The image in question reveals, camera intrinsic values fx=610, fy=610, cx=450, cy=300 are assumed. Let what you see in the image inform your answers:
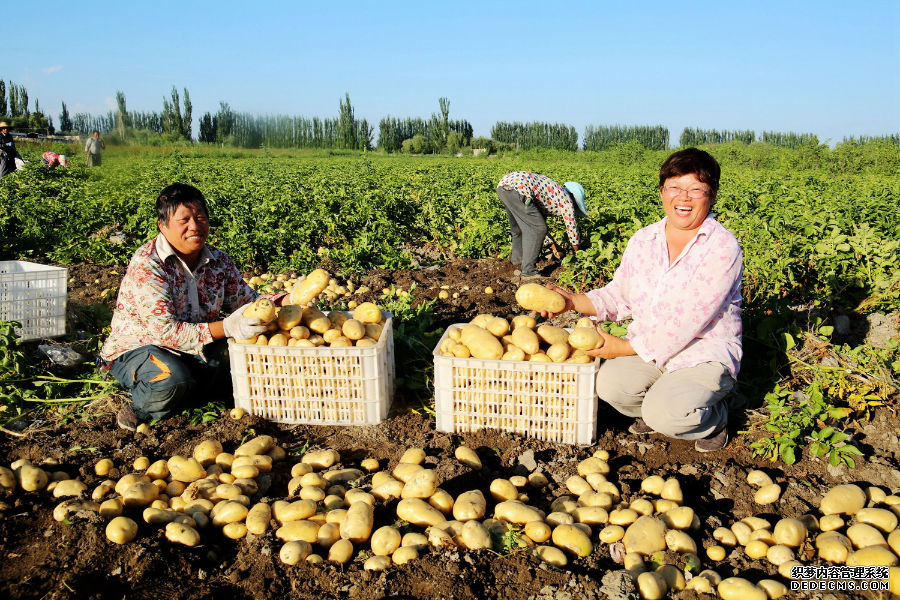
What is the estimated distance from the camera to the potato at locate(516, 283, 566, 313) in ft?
9.98

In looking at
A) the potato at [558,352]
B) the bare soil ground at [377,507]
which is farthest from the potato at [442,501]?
the potato at [558,352]

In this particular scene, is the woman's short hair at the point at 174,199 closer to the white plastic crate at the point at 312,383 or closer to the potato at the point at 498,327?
the white plastic crate at the point at 312,383

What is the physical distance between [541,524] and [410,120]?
55090mm

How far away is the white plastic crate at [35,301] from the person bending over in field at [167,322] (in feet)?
3.46

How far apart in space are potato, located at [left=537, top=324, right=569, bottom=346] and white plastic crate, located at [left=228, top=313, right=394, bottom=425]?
79 centimetres

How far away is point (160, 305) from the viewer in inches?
122

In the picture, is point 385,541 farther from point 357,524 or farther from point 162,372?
point 162,372

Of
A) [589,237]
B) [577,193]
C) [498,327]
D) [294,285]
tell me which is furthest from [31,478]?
[589,237]

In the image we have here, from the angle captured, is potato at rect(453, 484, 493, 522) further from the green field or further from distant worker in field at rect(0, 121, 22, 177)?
distant worker in field at rect(0, 121, 22, 177)

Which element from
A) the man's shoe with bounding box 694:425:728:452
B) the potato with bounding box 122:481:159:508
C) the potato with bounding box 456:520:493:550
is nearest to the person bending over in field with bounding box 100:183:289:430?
the potato with bounding box 122:481:159:508

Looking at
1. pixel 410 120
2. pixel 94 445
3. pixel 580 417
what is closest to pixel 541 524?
pixel 580 417

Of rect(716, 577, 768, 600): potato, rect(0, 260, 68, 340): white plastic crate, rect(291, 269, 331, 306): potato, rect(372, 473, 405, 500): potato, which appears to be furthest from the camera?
rect(0, 260, 68, 340): white plastic crate

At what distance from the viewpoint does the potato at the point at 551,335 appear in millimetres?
2908

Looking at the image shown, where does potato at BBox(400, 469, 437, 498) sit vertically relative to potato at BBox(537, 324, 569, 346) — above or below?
below
